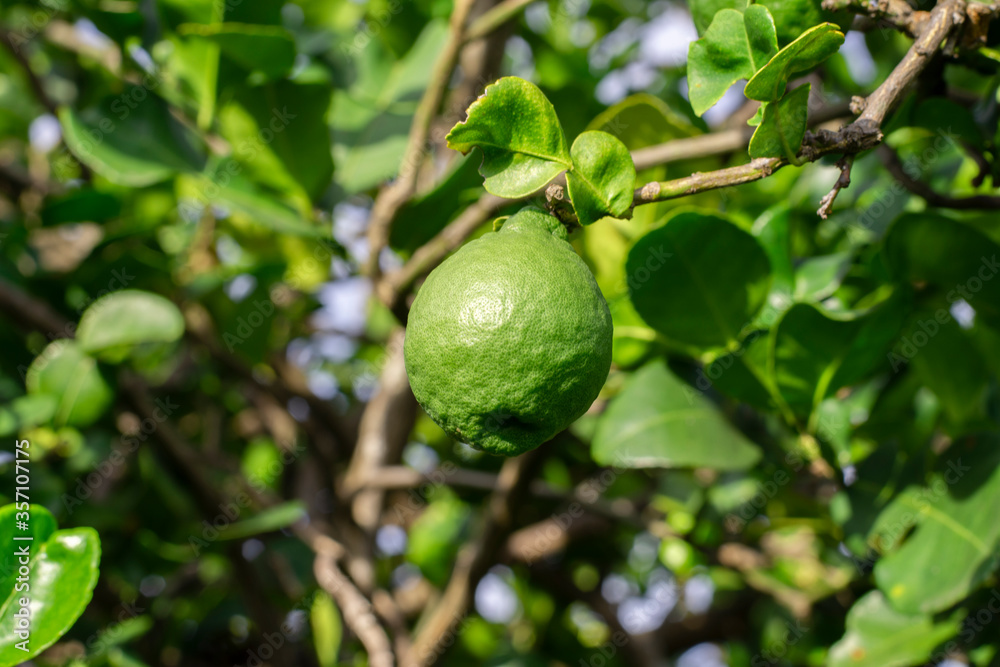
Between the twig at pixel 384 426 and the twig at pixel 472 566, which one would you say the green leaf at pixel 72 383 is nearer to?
the twig at pixel 384 426

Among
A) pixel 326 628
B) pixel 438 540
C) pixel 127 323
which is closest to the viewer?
pixel 127 323

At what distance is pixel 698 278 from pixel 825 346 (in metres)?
0.19

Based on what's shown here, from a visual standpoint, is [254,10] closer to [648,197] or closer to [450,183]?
[450,183]

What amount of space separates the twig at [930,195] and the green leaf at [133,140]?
1.12 meters

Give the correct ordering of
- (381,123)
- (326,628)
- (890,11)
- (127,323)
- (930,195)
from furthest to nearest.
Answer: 1. (326,628)
2. (381,123)
3. (127,323)
4. (930,195)
5. (890,11)

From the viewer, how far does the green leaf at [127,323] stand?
135cm

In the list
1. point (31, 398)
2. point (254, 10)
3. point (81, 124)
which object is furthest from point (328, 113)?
point (31, 398)

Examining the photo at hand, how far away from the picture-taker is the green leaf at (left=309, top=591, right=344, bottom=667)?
1.90 m

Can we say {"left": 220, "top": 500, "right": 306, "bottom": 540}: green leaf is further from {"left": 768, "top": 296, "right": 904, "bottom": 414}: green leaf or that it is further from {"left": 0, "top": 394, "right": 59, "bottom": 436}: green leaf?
{"left": 768, "top": 296, "right": 904, "bottom": 414}: green leaf

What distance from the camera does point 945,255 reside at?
1.01 metres

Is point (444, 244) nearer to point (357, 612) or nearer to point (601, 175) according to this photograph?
point (601, 175)

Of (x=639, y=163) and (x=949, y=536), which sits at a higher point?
(x=639, y=163)

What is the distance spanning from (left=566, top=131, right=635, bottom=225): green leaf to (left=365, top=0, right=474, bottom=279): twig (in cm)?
51

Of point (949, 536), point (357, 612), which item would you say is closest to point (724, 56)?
point (949, 536)
